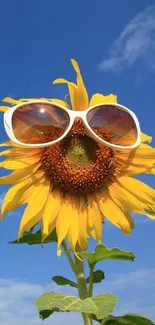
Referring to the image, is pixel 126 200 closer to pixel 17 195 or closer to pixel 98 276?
pixel 98 276

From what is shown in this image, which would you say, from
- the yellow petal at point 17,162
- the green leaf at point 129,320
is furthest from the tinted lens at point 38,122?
the green leaf at point 129,320

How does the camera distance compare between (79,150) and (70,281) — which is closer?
(70,281)

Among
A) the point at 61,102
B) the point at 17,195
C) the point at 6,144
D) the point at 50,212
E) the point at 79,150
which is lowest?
the point at 50,212

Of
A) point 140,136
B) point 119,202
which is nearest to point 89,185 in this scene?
point 119,202

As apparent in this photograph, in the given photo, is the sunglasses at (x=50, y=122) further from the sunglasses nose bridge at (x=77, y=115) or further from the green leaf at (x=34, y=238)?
the green leaf at (x=34, y=238)

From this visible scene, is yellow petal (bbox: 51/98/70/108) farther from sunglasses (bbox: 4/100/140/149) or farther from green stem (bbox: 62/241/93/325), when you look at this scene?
green stem (bbox: 62/241/93/325)

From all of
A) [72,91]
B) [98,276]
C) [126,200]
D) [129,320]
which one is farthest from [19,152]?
[129,320]
